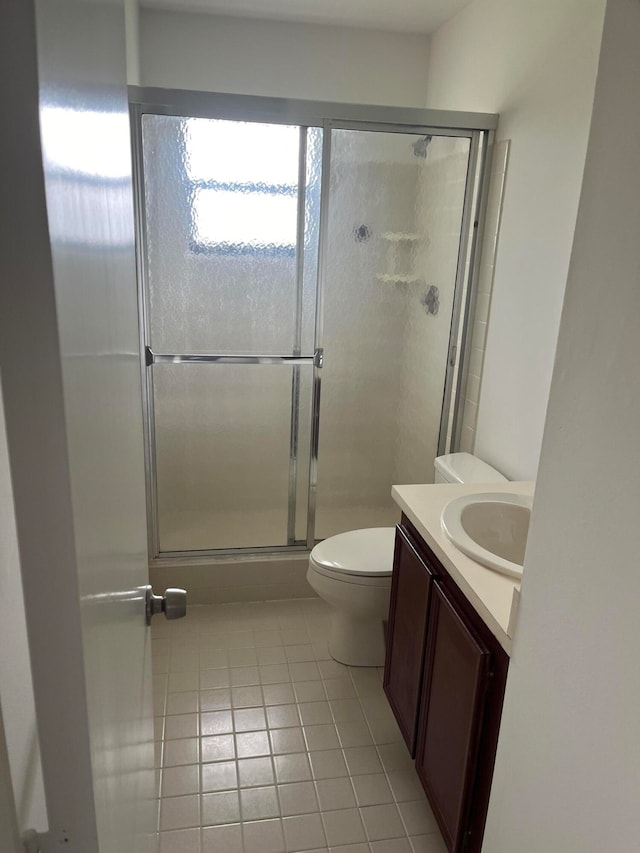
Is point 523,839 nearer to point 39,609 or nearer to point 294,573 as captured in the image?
point 39,609

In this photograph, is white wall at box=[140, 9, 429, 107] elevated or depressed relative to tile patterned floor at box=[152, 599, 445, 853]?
elevated

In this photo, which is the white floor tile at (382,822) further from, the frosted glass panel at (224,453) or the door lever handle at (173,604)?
the frosted glass panel at (224,453)

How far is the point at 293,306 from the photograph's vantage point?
266cm

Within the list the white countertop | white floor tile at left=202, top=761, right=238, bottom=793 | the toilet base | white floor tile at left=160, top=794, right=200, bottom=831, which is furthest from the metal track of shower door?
white floor tile at left=160, top=794, right=200, bottom=831

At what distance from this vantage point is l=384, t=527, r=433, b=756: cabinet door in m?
1.77

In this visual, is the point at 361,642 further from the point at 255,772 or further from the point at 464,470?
the point at 464,470

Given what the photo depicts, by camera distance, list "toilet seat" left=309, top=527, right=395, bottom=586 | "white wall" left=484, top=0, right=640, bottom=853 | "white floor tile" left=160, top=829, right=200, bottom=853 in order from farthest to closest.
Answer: "toilet seat" left=309, top=527, right=395, bottom=586
"white floor tile" left=160, top=829, right=200, bottom=853
"white wall" left=484, top=0, right=640, bottom=853

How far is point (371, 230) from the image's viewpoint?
2.64 metres

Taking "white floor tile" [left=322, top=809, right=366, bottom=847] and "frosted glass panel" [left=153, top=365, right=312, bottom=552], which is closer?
"white floor tile" [left=322, top=809, right=366, bottom=847]

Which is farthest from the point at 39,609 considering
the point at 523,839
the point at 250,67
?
the point at 250,67

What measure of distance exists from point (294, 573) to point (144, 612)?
1.88 metres

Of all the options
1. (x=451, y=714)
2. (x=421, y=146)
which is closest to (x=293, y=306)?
(x=421, y=146)

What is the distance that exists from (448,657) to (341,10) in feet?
8.95

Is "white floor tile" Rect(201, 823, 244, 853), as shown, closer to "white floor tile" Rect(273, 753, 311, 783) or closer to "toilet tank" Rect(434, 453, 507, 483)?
"white floor tile" Rect(273, 753, 311, 783)
